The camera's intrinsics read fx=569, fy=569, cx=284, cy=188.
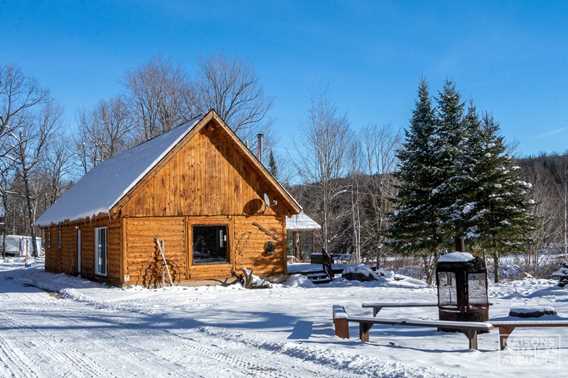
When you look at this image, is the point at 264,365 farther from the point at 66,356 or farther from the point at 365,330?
the point at 66,356

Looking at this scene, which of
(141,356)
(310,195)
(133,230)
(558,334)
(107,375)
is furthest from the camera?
(310,195)

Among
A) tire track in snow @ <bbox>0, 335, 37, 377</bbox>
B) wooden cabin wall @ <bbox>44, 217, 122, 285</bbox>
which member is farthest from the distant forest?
tire track in snow @ <bbox>0, 335, 37, 377</bbox>

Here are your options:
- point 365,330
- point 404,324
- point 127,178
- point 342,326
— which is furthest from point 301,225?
point 404,324

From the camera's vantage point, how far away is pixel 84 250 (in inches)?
865

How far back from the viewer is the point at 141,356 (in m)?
7.94

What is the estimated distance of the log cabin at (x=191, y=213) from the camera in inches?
709

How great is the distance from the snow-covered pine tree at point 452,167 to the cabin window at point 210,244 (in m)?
8.84

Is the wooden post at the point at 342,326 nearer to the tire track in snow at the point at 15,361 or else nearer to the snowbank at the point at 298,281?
the tire track in snow at the point at 15,361

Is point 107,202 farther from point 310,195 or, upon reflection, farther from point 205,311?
point 310,195

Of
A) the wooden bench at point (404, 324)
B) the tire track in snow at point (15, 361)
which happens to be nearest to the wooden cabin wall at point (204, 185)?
the tire track in snow at point (15, 361)

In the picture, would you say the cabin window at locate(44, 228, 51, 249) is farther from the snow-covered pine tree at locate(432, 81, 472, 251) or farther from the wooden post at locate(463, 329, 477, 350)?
the wooden post at locate(463, 329, 477, 350)

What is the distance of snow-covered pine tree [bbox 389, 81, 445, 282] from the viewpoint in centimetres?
2316

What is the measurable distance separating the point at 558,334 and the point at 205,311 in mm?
7319

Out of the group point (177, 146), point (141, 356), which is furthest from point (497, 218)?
point (141, 356)
